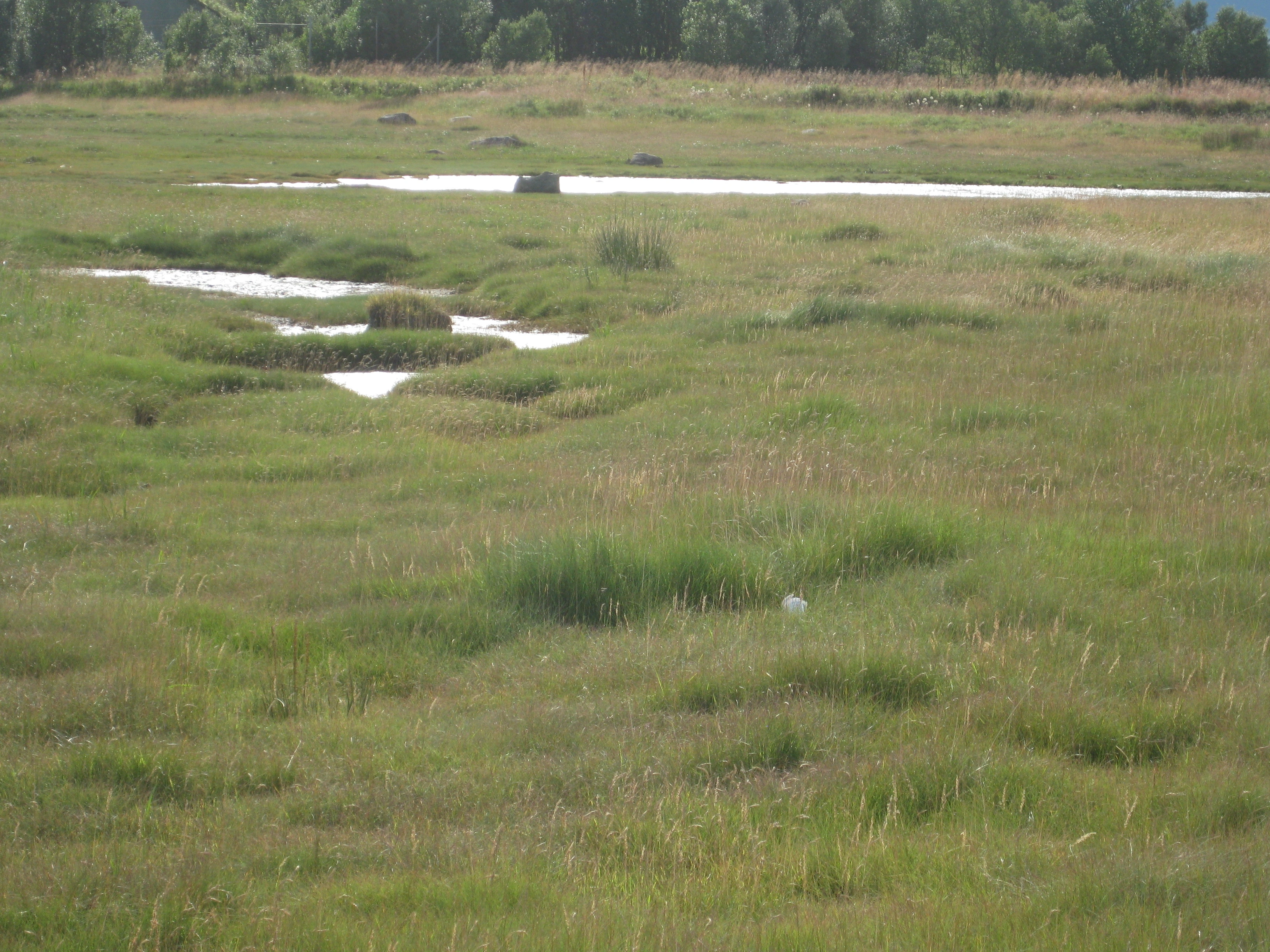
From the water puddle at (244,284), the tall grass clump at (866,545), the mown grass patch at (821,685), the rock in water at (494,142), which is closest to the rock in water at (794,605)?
the tall grass clump at (866,545)

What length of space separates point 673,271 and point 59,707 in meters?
14.3

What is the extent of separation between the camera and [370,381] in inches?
513

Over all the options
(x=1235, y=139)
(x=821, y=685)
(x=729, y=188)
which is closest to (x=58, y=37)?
(x=729, y=188)

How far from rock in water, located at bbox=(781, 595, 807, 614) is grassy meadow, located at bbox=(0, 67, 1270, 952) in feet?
0.28

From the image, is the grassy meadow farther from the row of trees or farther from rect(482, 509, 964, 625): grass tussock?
the row of trees

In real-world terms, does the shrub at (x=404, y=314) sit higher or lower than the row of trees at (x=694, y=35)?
lower

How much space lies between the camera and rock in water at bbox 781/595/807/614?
6285mm

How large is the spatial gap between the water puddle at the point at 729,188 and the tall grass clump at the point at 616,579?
72.9 feet

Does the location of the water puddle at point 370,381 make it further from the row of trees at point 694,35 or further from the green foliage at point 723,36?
the green foliage at point 723,36

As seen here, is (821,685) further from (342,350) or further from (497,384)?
(342,350)

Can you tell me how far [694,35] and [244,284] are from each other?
59.6 m

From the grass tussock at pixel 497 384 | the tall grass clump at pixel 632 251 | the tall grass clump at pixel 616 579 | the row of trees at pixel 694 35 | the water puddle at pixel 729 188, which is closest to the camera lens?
the tall grass clump at pixel 616 579

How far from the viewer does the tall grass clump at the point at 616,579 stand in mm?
6488

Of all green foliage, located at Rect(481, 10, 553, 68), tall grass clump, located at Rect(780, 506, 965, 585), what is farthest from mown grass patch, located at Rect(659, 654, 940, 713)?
green foliage, located at Rect(481, 10, 553, 68)
